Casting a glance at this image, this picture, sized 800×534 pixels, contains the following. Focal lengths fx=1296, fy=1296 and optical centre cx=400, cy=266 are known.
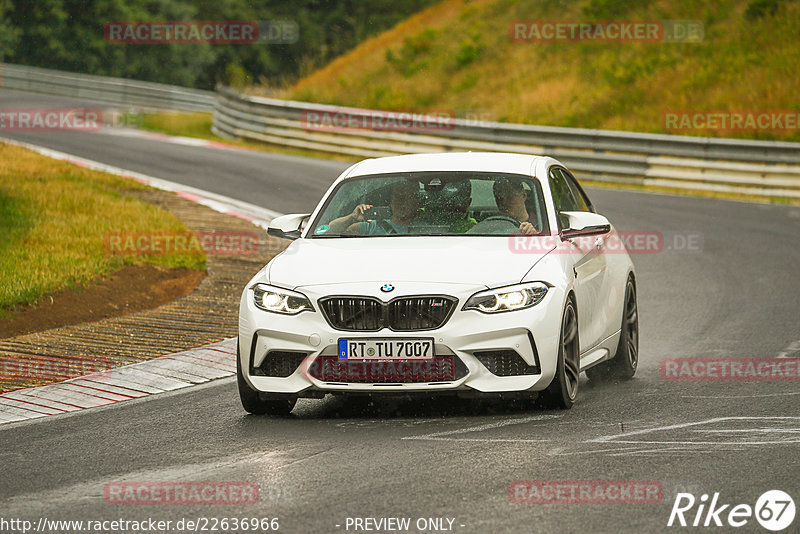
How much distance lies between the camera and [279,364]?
7.83 metres

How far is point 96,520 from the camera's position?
5.70m

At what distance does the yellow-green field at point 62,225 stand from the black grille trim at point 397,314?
503 centimetres

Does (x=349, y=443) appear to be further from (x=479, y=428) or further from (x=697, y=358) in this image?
(x=697, y=358)

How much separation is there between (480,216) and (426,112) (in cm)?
2761

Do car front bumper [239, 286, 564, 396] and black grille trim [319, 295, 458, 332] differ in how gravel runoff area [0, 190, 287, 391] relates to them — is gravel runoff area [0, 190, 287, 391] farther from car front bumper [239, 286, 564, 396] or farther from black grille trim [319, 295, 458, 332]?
black grille trim [319, 295, 458, 332]

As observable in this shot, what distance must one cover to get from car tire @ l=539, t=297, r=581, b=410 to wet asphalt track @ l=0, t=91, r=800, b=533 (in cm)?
9

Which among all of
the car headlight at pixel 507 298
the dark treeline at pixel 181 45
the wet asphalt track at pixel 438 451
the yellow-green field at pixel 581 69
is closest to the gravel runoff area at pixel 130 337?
the wet asphalt track at pixel 438 451

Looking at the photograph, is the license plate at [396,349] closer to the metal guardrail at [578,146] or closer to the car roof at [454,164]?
the car roof at [454,164]

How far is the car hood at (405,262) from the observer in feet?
25.3

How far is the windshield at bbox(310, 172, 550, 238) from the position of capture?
8.71 meters

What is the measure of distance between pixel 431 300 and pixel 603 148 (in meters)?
18.7

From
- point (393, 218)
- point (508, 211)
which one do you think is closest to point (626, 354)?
point (508, 211)

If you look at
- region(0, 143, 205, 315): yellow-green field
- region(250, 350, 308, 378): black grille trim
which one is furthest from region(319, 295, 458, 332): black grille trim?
region(0, 143, 205, 315): yellow-green field

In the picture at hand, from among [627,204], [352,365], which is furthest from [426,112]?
[352,365]
